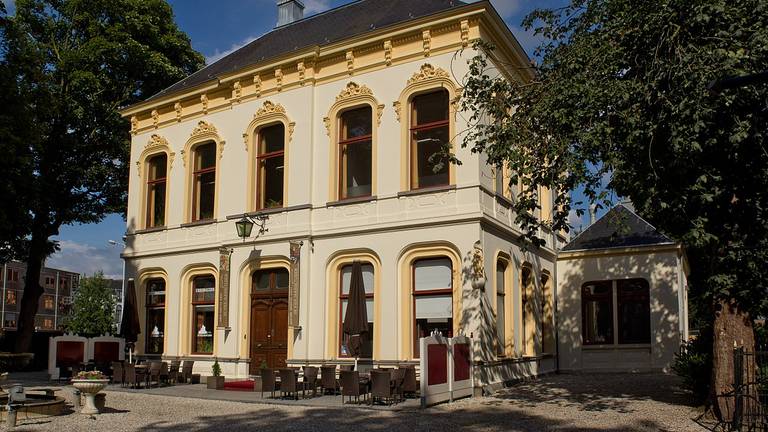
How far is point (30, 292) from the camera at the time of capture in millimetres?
26141

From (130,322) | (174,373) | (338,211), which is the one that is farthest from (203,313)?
(338,211)

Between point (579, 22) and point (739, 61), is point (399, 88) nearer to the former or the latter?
point (579, 22)

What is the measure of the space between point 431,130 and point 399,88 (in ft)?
4.40

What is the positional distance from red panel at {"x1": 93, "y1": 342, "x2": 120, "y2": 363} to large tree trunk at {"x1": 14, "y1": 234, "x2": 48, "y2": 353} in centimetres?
632

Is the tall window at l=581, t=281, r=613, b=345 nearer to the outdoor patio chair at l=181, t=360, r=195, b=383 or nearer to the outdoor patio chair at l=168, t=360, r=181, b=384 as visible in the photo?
the outdoor patio chair at l=181, t=360, r=195, b=383

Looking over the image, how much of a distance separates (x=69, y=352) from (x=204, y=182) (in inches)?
244

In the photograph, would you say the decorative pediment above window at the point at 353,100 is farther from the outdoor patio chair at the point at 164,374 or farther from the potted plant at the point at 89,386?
the potted plant at the point at 89,386

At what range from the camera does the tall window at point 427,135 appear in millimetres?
17172

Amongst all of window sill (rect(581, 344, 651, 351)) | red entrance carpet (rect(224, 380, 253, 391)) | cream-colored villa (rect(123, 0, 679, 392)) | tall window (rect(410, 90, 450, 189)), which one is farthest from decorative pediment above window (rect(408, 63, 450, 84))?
window sill (rect(581, 344, 651, 351))

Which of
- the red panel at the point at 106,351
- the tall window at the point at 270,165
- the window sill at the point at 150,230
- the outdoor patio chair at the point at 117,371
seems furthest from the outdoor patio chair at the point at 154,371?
the window sill at the point at 150,230

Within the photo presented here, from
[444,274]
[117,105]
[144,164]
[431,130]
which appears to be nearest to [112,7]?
[117,105]

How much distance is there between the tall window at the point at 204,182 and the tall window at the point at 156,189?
1.57m

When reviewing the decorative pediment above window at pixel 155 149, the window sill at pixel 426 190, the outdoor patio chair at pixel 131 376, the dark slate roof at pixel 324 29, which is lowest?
the outdoor patio chair at pixel 131 376

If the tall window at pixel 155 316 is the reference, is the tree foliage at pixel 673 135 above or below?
above
